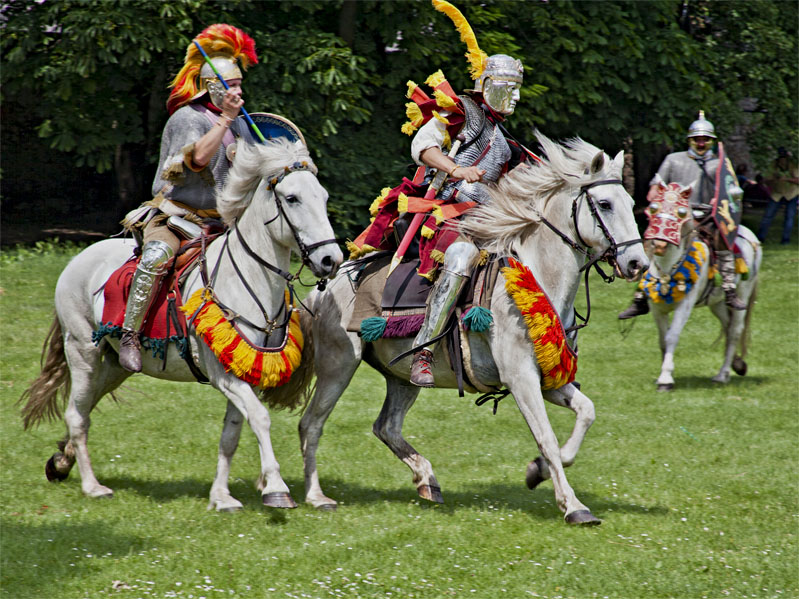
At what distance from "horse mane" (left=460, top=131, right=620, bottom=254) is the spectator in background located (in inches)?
732

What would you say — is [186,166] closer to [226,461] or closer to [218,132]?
[218,132]

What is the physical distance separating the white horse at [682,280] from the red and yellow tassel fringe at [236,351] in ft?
18.7

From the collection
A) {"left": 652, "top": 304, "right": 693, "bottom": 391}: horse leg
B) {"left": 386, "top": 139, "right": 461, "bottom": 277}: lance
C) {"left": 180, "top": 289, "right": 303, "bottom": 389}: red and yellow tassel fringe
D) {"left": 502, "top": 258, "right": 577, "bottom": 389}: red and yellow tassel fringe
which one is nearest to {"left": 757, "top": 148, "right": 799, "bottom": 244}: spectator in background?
{"left": 652, "top": 304, "right": 693, "bottom": 391}: horse leg

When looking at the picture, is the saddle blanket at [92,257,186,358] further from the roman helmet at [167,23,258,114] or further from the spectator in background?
the spectator in background

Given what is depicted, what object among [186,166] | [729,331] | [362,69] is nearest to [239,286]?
[186,166]

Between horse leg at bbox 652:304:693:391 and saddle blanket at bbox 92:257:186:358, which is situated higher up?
saddle blanket at bbox 92:257:186:358

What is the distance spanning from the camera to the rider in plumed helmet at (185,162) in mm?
7035

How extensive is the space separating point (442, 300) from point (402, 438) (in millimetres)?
1358

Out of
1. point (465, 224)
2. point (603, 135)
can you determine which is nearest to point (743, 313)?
point (465, 224)

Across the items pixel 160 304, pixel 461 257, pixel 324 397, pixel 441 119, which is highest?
pixel 441 119

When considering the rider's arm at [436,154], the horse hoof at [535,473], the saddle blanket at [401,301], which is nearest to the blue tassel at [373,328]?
the saddle blanket at [401,301]

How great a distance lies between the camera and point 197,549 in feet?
20.4

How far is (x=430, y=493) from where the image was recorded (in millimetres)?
7594

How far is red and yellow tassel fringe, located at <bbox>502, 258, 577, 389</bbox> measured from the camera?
6.83 m
